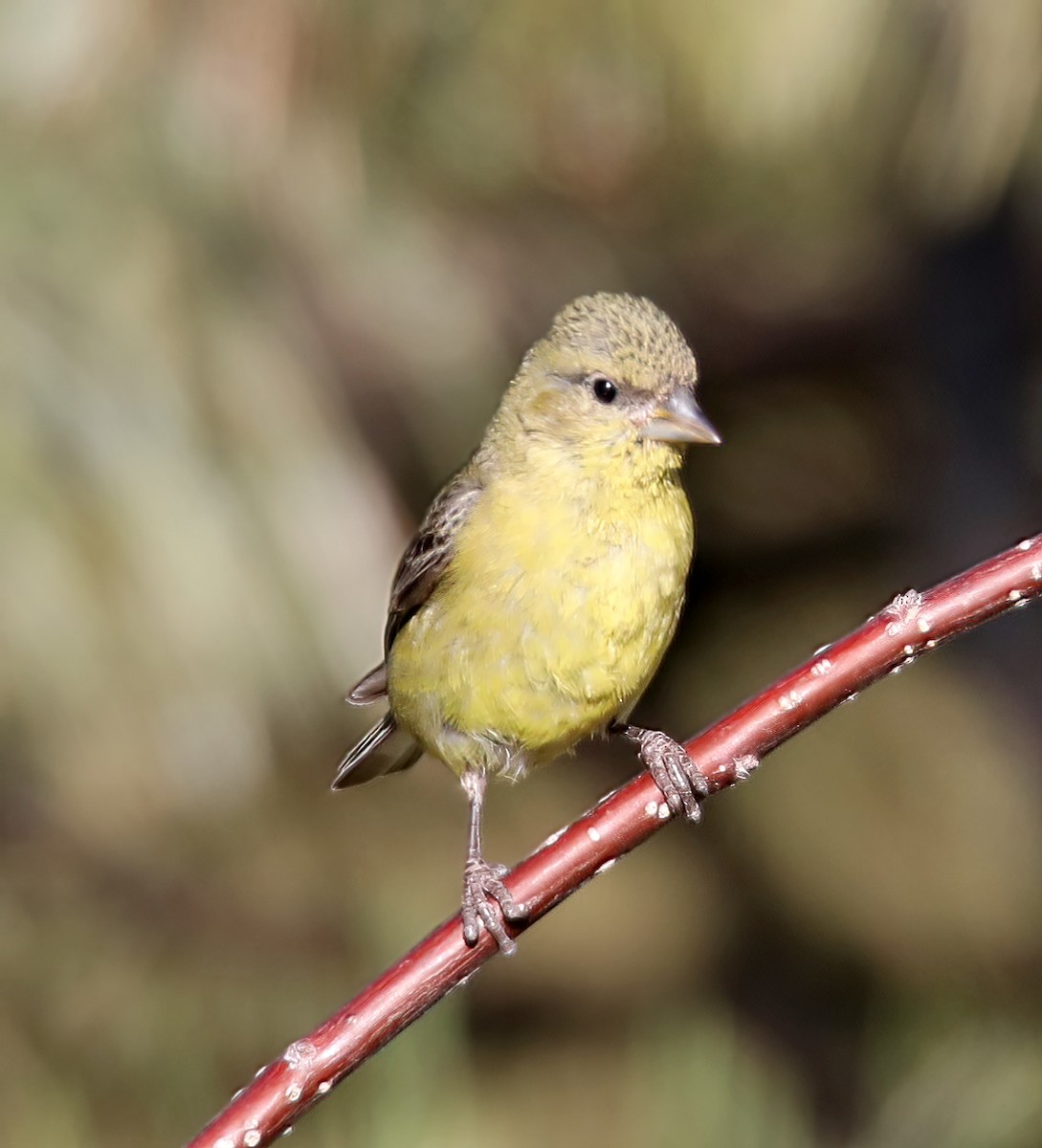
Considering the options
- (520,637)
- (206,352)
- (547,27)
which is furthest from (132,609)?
(547,27)

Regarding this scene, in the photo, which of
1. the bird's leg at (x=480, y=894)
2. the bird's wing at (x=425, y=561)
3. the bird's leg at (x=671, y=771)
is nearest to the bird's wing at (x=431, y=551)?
the bird's wing at (x=425, y=561)

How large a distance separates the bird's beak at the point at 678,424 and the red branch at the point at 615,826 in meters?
0.57

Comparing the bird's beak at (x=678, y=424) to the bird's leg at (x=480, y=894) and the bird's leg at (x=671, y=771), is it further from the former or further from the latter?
the bird's leg at (x=480, y=894)

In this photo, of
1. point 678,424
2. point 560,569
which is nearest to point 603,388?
point 678,424

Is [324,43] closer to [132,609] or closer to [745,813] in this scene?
[132,609]

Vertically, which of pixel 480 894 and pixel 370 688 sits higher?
pixel 370 688

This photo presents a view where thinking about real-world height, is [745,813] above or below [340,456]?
below

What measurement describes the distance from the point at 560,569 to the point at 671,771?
0.94 ft

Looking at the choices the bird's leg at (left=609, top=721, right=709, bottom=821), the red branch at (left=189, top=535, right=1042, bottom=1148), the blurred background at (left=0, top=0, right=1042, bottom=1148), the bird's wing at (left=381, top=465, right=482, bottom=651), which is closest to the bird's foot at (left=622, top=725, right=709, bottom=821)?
the bird's leg at (left=609, top=721, right=709, bottom=821)

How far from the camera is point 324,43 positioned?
2.36 m

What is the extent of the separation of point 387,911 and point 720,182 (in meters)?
1.42

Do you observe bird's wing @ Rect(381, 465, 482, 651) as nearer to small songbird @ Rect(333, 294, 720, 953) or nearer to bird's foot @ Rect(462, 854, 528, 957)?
small songbird @ Rect(333, 294, 720, 953)

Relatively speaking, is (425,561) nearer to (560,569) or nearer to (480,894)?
(560,569)

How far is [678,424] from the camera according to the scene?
1.92 metres
